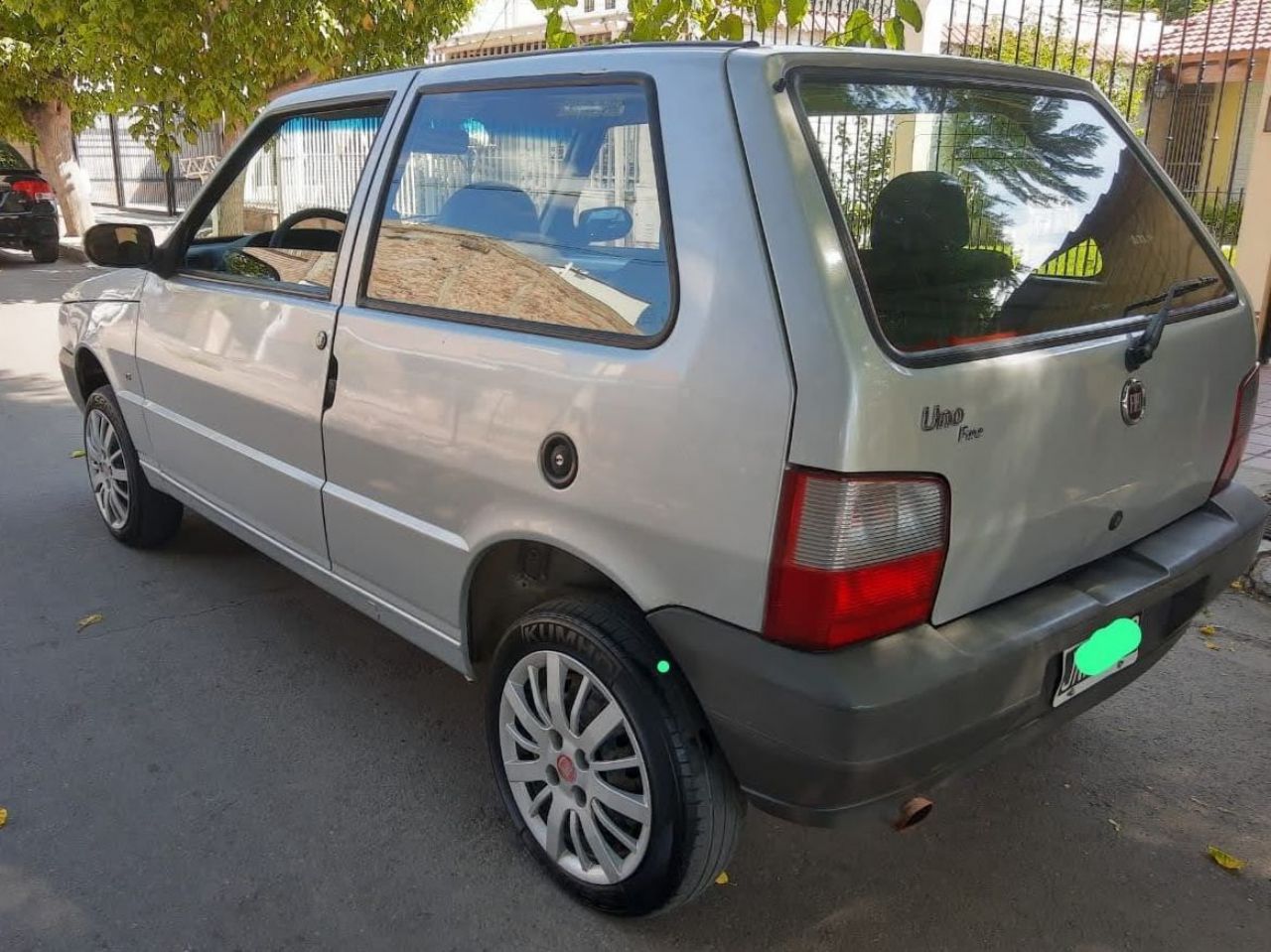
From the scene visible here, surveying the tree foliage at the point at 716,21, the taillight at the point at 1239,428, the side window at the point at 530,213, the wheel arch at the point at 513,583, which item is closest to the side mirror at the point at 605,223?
the side window at the point at 530,213

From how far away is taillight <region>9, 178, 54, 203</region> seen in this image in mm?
14455

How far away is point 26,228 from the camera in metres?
14.6

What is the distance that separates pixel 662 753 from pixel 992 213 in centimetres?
150

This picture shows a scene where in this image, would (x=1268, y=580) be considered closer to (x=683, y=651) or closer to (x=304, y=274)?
(x=683, y=651)

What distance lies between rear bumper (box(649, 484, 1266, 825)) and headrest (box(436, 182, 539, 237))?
1.03m

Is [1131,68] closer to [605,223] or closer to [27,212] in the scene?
[605,223]

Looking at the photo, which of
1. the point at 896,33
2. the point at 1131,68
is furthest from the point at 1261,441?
the point at 1131,68

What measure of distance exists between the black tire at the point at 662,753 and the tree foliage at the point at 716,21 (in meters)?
2.96

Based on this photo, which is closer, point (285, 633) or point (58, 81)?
point (285, 633)

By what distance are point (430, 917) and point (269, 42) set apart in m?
9.19

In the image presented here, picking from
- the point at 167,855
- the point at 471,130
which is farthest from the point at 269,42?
the point at 167,855

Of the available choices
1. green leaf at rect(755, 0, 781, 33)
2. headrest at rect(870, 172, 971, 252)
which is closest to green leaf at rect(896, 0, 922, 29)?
green leaf at rect(755, 0, 781, 33)

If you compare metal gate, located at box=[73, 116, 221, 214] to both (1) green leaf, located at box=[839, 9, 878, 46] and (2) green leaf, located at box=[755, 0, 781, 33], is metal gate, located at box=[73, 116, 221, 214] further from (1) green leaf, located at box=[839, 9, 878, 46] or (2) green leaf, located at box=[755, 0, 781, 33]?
(1) green leaf, located at box=[839, 9, 878, 46]

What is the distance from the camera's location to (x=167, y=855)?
2658mm
